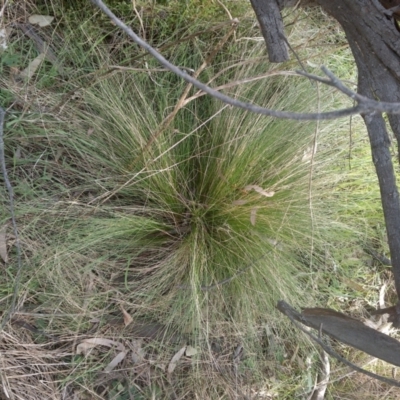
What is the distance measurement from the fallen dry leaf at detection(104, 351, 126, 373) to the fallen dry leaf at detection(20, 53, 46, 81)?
0.90 metres

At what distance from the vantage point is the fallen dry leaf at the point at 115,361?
4.94ft

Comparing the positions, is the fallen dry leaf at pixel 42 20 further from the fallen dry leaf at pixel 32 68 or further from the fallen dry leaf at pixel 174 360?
the fallen dry leaf at pixel 174 360

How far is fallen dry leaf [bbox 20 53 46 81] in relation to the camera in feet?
4.93

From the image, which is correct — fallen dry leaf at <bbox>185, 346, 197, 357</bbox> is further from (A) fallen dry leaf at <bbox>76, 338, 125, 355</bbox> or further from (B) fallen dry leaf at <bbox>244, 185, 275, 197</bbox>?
(B) fallen dry leaf at <bbox>244, 185, 275, 197</bbox>

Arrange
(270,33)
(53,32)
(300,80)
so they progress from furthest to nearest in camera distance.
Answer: (300,80), (53,32), (270,33)

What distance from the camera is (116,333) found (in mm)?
1522

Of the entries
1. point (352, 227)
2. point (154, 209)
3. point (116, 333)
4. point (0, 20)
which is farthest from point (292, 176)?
point (0, 20)

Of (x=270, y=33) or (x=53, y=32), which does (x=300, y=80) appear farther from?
(x=53, y=32)

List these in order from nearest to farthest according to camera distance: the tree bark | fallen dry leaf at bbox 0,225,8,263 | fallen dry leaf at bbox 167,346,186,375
A: the tree bark, fallen dry leaf at bbox 0,225,8,263, fallen dry leaf at bbox 167,346,186,375

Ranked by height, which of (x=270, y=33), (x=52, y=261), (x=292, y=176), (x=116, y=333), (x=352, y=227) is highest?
(x=270, y=33)

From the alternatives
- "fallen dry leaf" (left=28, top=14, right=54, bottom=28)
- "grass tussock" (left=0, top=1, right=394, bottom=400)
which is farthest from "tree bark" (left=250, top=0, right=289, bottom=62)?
"fallen dry leaf" (left=28, top=14, right=54, bottom=28)

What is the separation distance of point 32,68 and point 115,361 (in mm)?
946

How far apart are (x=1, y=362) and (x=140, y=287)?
448 millimetres

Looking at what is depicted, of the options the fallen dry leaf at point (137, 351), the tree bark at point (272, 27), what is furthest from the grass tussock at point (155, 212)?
the tree bark at point (272, 27)
